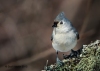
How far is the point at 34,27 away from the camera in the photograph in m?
4.43

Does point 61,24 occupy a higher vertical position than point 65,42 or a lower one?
higher

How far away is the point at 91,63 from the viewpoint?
5.29ft

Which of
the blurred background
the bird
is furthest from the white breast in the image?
the blurred background

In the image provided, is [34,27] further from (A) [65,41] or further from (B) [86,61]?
(B) [86,61]

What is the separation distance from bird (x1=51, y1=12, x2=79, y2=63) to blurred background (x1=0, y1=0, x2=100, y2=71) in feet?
6.95

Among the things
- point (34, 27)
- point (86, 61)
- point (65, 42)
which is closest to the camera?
point (86, 61)

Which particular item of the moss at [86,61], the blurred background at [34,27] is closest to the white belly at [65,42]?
the moss at [86,61]

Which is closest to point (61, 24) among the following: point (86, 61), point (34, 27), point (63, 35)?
point (63, 35)

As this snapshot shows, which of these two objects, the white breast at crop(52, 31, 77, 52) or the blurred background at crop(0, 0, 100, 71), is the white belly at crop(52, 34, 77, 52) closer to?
the white breast at crop(52, 31, 77, 52)

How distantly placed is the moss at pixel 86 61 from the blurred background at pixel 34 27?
2.58 m

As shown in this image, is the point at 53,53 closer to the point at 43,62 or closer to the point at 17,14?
the point at 43,62

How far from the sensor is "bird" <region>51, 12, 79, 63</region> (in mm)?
2072

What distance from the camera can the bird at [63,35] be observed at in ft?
6.80

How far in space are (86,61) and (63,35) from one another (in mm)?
497
